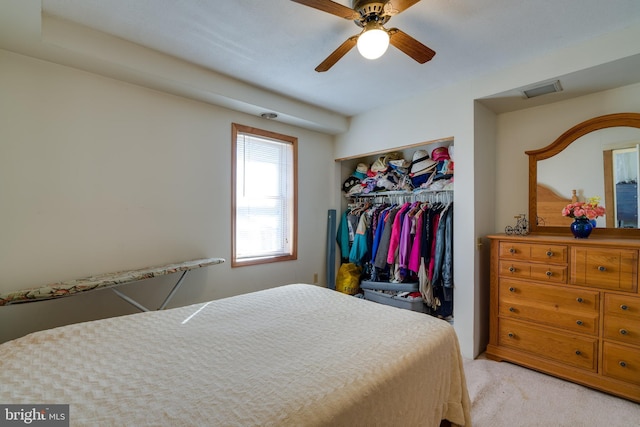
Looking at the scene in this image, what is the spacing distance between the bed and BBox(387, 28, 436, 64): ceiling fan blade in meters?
1.55

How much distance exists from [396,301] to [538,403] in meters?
1.37

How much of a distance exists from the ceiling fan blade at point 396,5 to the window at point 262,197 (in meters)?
1.86

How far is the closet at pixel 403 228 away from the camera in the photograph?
281cm

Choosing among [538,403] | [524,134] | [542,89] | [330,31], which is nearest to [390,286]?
[538,403]

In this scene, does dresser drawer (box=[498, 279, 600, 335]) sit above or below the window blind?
below

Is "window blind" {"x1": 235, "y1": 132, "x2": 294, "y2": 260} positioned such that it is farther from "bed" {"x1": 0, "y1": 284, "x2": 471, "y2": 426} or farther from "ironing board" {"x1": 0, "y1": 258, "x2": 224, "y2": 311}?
"bed" {"x1": 0, "y1": 284, "x2": 471, "y2": 426}

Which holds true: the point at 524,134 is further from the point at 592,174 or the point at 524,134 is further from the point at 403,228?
the point at 403,228

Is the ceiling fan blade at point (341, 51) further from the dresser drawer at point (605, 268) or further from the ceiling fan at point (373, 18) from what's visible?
the dresser drawer at point (605, 268)

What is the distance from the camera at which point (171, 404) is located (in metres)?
0.85

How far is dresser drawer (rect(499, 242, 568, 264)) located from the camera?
2.11 metres

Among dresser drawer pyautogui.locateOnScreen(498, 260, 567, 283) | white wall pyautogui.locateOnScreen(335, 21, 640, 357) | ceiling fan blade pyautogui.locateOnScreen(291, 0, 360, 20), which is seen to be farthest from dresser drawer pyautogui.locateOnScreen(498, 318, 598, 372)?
ceiling fan blade pyautogui.locateOnScreen(291, 0, 360, 20)

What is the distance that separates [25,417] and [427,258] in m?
2.84

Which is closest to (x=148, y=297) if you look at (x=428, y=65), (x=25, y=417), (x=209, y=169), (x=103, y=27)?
(x=209, y=169)

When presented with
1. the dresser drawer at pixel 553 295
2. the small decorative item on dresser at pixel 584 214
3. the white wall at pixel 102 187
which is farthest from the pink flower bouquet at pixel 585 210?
the white wall at pixel 102 187
